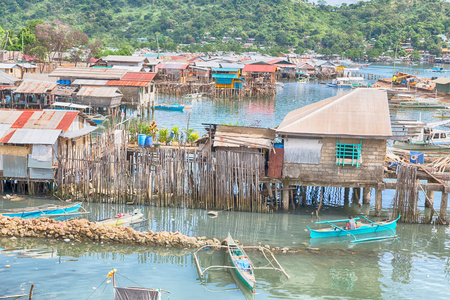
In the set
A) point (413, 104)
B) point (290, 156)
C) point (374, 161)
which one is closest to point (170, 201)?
point (290, 156)

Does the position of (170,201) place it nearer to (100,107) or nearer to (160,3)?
(100,107)

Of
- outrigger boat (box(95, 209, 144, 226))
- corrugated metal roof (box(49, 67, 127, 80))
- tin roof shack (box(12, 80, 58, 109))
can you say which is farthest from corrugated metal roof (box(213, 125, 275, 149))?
corrugated metal roof (box(49, 67, 127, 80))

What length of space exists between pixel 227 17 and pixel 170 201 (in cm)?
13200

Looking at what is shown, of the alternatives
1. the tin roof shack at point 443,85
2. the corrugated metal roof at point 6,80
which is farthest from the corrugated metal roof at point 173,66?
the tin roof shack at point 443,85

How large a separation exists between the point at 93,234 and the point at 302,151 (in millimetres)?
8605

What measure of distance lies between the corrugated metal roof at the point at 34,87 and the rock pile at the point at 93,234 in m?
24.2

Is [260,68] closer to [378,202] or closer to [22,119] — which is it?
[22,119]

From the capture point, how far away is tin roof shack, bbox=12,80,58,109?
42.2m

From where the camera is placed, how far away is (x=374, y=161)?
2180 centimetres

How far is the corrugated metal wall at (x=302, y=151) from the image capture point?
2188cm

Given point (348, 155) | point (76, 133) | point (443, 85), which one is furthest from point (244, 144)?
point (443, 85)

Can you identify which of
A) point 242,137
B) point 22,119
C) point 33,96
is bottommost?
point 242,137

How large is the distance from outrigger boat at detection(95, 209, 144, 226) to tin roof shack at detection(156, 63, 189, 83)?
156 feet

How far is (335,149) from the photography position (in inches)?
859
